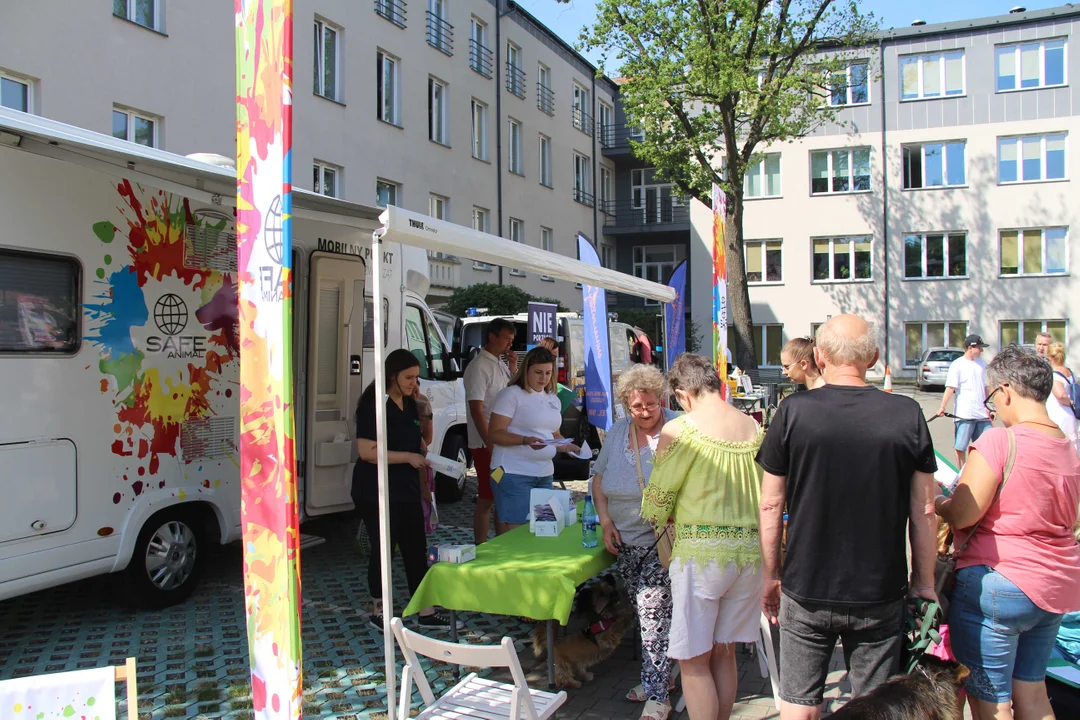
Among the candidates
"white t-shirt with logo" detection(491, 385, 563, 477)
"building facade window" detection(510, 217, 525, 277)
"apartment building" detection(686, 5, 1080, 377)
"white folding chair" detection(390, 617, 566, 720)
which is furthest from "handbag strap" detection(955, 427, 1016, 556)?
"apartment building" detection(686, 5, 1080, 377)

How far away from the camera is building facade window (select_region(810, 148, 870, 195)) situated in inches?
1139

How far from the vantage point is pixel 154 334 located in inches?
200

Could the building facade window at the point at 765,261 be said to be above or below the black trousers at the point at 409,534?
above

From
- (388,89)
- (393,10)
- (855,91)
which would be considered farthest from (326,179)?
(855,91)

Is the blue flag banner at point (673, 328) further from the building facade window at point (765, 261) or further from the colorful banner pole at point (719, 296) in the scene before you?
the building facade window at point (765, 261)

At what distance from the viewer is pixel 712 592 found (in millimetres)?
3207

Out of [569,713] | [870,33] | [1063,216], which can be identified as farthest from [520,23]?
[569,713]

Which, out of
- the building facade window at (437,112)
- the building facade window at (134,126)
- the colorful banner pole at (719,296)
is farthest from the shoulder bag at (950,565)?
the building facade window at (437,112)

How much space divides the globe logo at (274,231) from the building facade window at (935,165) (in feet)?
96.9

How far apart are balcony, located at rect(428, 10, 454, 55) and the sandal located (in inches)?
750

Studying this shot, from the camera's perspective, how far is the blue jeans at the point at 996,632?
9.36 feet

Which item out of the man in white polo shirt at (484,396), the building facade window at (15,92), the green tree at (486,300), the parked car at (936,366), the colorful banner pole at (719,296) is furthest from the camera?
the parked car at (936,366)

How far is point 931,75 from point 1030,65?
118 inches

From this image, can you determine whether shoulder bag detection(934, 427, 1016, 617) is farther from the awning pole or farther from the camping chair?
the camping chair
